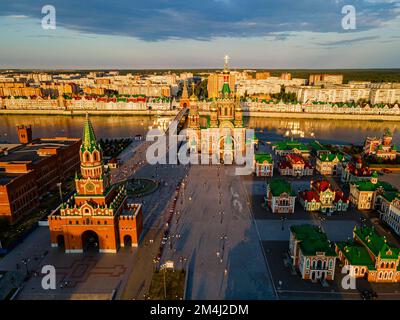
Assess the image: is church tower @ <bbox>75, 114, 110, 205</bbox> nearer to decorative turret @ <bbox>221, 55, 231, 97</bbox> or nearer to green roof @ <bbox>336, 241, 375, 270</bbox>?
green roof @ <bbox>336, 241, 375, 270</bbox>

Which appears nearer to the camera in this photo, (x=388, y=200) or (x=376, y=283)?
(x=376, y=283)

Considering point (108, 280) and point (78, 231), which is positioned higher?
point (78, 231)

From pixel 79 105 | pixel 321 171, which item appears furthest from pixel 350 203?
pixel 79 105

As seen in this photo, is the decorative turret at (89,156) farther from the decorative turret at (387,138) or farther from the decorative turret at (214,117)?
the decorative turret at (387,138)

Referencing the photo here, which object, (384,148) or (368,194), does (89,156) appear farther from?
(384,148)

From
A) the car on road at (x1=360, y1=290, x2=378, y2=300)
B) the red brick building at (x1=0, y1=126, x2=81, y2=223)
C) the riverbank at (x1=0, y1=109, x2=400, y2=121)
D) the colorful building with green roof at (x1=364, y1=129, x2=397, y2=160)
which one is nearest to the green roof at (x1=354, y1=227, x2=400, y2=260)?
the car on road at (x1=360, y1=290, x2=378, y2=300)
